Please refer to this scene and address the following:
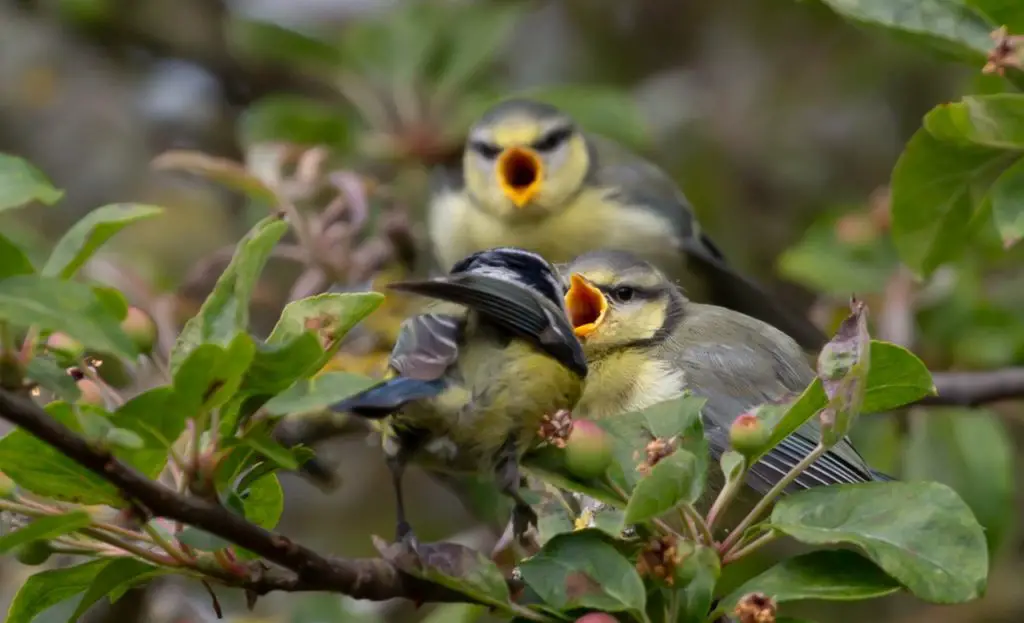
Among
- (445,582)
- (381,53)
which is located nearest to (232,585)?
(445,582)

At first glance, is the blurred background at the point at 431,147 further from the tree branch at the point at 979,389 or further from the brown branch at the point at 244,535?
the brown branch at the point at 244,535

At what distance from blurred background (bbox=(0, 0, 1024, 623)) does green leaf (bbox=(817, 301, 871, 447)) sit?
3.93ft

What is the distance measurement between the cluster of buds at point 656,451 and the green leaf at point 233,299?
36 cm

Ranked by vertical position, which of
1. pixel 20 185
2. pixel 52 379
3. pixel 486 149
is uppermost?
pixel 20 185

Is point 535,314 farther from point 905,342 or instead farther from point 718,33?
point 718,33

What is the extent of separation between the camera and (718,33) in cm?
396

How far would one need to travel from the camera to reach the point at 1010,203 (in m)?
1.42

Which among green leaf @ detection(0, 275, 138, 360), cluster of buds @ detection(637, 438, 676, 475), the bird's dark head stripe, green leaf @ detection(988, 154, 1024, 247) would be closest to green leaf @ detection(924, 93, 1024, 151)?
green leaf @ detection(988, 154, 1024, 247)

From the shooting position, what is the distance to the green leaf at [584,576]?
1073mm

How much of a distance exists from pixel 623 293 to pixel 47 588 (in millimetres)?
904

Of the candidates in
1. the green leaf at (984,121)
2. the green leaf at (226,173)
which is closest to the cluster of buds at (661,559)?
the green leaf at (984,121)

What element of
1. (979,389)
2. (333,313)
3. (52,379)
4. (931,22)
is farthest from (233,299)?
(979,389)

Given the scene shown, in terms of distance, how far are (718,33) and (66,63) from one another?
2034 millimetres

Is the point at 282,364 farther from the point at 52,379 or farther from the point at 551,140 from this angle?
the point at 551,140
